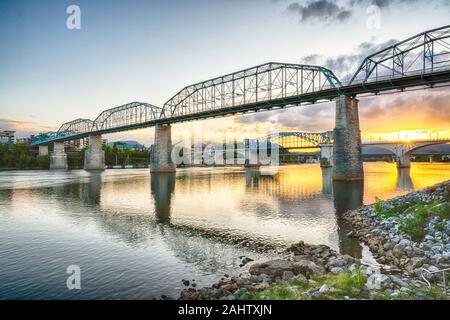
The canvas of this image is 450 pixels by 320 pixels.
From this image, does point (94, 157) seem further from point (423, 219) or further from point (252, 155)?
point (423, 219)

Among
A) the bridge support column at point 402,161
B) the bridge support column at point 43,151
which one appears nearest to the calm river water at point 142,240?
the bridge support column at point 402,161

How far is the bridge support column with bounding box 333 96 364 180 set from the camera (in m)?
49.7

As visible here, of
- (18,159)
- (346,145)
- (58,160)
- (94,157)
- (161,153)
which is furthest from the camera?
(58,160)

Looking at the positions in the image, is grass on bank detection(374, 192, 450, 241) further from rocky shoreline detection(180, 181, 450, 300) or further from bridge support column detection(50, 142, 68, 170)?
bridge support column detection(50, 142, 68, 170)

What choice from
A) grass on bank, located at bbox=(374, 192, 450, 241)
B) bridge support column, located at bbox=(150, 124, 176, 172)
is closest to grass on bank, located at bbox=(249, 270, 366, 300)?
grass on bank, located at bbox=(374, 192, 450, 241)

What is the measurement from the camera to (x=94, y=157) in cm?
12762

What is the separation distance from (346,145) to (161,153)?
2226 inches

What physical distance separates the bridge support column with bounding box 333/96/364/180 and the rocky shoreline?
104 feet

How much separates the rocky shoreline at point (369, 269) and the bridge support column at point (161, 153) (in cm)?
7747

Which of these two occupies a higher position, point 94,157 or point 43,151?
point 43,151

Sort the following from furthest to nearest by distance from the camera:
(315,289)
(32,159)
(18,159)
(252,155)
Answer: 1. (252,155)
2. (32,159)
3. (18,159)
4. (315,289)

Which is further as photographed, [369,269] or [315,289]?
[369,269]

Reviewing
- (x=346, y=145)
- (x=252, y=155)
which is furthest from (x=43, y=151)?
(x=346, y=145)

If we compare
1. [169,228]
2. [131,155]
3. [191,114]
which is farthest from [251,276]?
[131,155]
